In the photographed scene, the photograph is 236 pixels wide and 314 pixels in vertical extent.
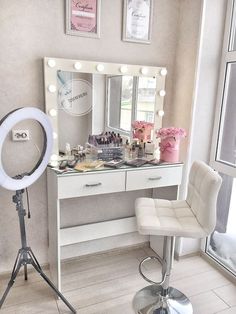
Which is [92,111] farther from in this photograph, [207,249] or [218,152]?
[207,249]

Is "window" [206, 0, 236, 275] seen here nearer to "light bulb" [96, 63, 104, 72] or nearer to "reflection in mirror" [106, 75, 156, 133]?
"reflection in mirror" [106, 75, 156, 133]

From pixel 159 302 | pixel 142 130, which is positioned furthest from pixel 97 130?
pixel 159 302

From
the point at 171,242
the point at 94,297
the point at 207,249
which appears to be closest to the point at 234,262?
the point at 207,249

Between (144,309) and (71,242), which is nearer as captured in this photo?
(144,309)

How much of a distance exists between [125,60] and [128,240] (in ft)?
5.34

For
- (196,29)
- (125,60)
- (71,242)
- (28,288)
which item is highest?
(196,29)

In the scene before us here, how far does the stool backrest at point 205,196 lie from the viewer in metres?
1.51

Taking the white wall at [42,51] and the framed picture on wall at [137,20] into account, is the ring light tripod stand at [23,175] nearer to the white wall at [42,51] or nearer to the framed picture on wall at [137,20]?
the white wall at [42,51]

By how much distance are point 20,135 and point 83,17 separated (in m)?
0.97

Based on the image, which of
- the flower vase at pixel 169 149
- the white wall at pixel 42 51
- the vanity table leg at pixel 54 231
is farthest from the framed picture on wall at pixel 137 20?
the vanity table leg at pixel 54 231

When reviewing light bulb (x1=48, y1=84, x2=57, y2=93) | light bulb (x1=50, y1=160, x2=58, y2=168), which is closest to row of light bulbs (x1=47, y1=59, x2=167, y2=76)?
light bulb (x1=48, y1=84, x2=57, y2=93)

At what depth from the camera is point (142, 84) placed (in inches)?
89.9

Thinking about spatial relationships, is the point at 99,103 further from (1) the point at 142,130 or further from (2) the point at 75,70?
(1) the point at 142,130

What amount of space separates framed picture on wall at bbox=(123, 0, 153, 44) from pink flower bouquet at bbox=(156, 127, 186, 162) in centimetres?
77
